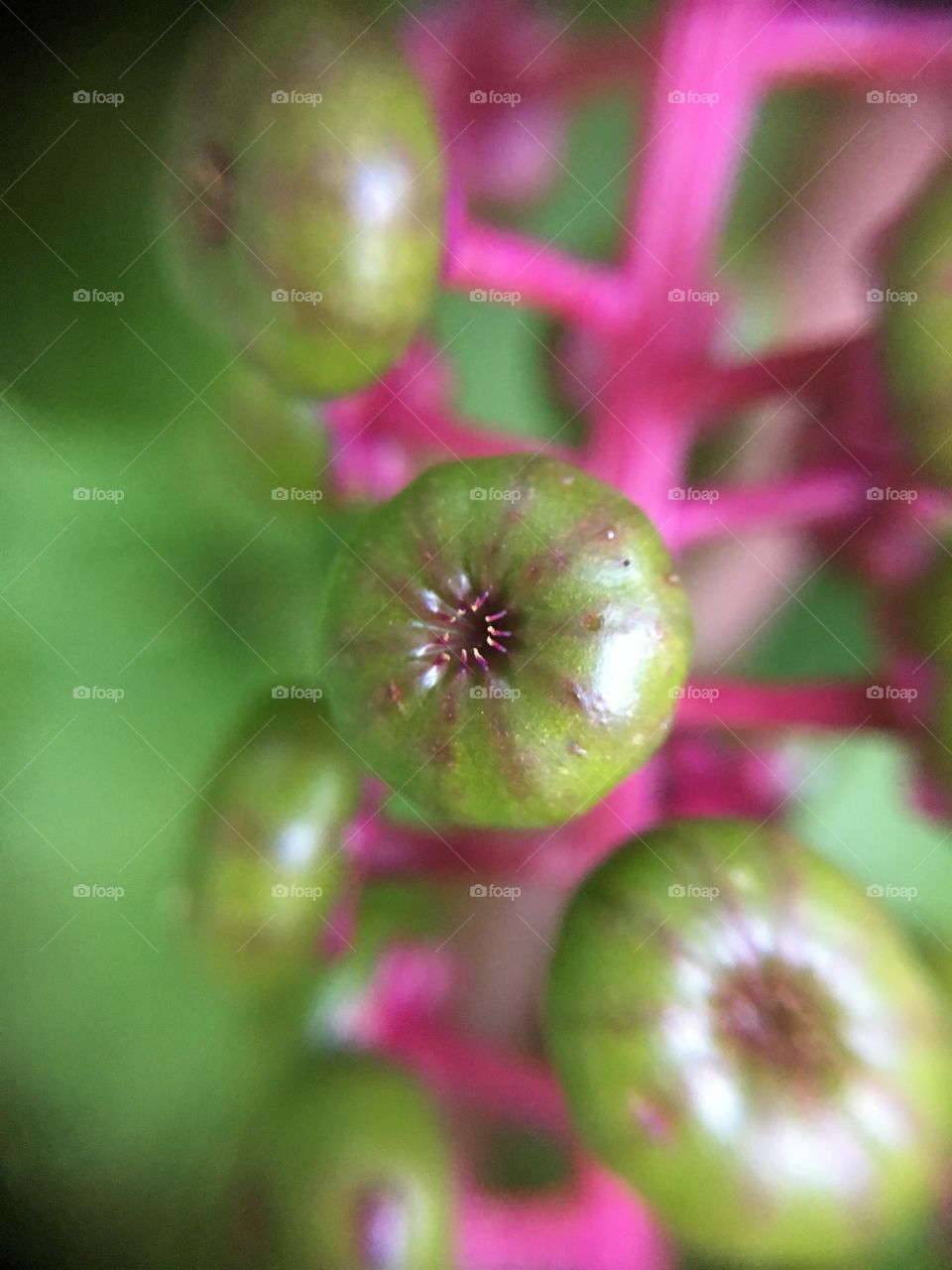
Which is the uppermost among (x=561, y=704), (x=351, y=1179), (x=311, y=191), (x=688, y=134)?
(x=688, y=134)

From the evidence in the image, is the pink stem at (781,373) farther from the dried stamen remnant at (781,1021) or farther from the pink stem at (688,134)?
the dried stamen remnant at (781,1021)

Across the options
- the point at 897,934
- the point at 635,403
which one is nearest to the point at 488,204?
the point at 635,403

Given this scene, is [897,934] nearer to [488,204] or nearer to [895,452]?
[895,452]

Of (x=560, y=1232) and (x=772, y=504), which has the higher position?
(x=772, y=504)

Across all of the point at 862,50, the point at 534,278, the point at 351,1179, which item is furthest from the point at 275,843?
the point at 862,50

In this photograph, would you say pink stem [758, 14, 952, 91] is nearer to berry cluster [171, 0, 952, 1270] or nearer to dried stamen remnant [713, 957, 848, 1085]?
berry cluster [171, 0, 952, 1270]

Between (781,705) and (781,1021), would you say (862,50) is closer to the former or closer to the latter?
(781,705)

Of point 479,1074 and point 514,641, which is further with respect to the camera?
point 479,1074

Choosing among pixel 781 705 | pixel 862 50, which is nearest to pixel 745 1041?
pixel 781 705
